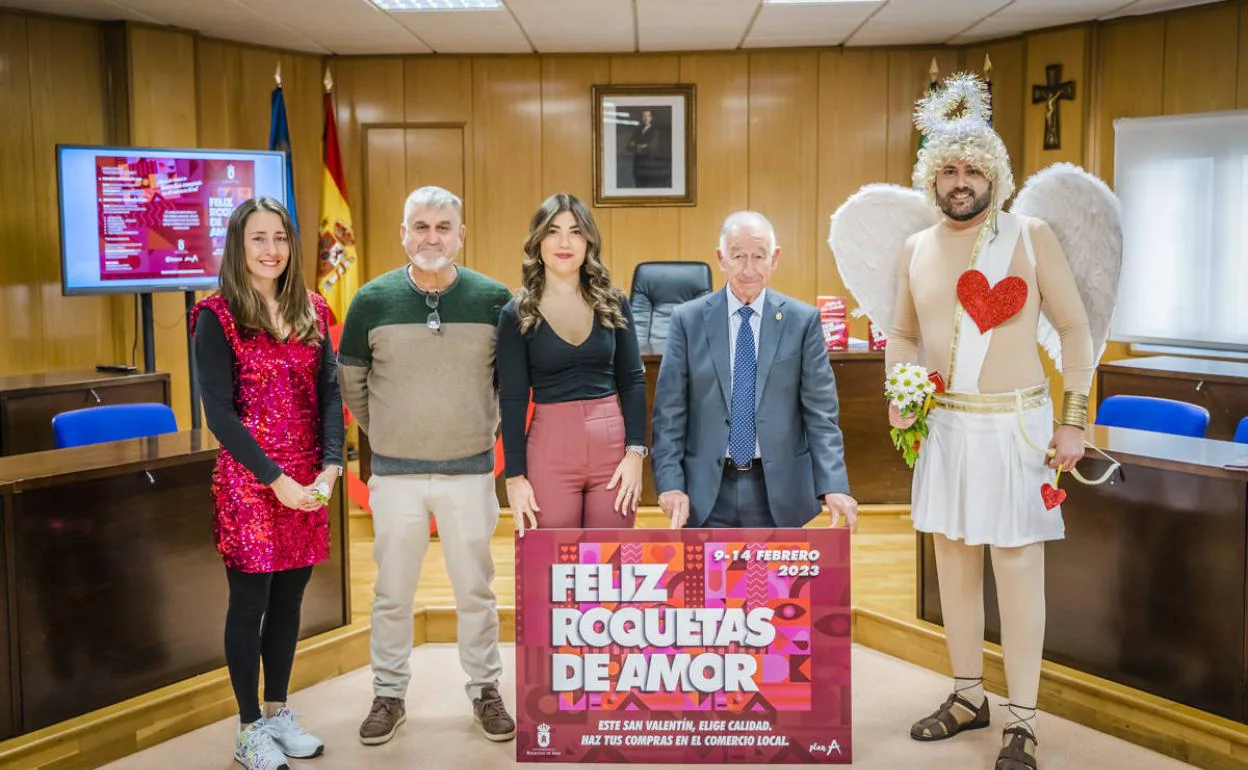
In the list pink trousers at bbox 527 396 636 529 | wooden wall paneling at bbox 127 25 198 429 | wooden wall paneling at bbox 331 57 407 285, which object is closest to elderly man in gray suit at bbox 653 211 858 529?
pink trousers at bbox 527 396 636 529

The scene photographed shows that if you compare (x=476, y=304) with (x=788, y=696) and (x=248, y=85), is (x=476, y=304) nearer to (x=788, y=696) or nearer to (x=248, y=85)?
(x=788, y=696)

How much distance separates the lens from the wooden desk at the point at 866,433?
213 inches

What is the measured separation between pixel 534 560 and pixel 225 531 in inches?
30.6

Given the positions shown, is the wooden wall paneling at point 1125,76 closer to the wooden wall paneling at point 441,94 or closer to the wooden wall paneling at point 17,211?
the wooden wall paneling at point 441,94

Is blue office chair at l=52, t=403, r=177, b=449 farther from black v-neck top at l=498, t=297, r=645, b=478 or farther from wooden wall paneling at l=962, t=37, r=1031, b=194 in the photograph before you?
wooden wall paneling at l=962, t=37, r=1031, b=194

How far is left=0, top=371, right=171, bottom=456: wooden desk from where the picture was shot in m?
4.70

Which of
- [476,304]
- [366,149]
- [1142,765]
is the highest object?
[366,149]

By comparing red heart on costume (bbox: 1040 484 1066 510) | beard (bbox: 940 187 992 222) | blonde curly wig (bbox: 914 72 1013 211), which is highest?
blonde curly wig (bbox: 914 72 1013 211)

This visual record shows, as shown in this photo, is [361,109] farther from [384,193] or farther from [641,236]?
[641,236]

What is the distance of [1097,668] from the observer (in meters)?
3.33

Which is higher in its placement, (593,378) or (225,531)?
(593,378)

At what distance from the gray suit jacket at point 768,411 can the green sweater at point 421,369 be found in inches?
19.6

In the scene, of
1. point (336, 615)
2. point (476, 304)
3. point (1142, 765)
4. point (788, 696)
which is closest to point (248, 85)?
point (336, 615)

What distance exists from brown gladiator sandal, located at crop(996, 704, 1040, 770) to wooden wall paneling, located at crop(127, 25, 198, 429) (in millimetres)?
5206
